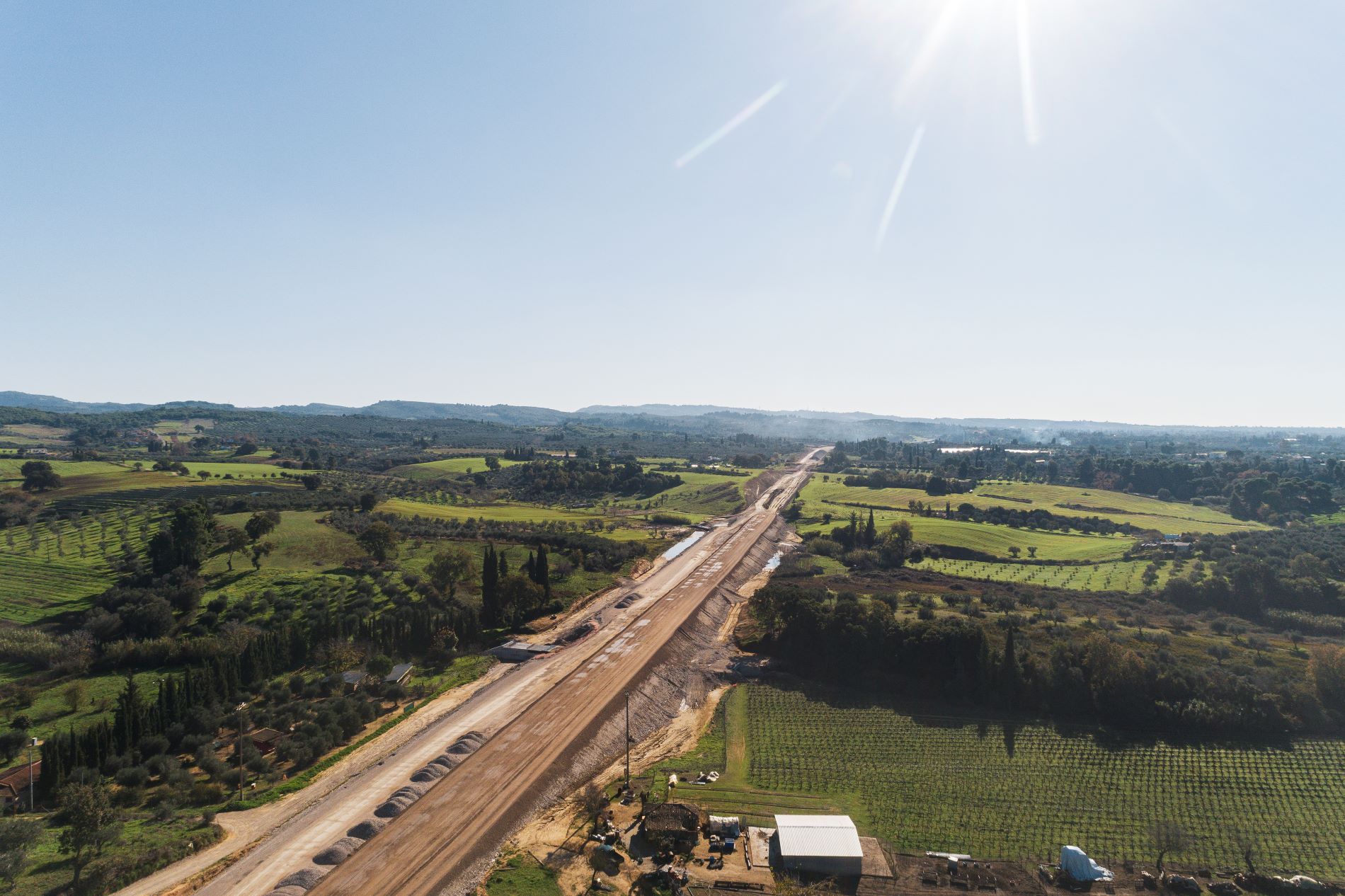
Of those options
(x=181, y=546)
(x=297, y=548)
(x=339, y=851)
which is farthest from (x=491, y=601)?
(x=339, y=851)

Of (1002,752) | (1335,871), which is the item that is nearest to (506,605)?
(1002,752)

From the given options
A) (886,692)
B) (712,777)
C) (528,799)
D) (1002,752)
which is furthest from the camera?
(886,692)

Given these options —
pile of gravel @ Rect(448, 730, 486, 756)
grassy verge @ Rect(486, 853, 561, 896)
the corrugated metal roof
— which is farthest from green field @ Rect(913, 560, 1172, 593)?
grassy verge @ Rect(486, 853, 561, 896)

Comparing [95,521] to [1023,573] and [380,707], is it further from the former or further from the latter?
[1023,573]

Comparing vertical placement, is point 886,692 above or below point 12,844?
below

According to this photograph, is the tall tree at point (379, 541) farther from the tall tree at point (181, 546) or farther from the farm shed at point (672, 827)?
the farm shed at point (672, 827)

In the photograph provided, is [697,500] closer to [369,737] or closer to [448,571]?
[448,571]
